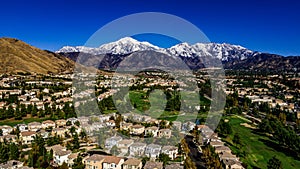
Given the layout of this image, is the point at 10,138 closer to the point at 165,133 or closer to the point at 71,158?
the point at 71,158

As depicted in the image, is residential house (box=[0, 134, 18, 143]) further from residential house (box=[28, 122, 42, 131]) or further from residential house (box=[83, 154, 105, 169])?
residential house (box=[83, 154, 105, 169])

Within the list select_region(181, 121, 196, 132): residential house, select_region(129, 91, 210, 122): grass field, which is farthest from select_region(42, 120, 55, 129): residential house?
select_region(181, 121, 196, 132): residential house

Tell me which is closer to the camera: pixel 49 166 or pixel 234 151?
pixel 49 166

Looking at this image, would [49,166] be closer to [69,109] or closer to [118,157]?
[118,157]

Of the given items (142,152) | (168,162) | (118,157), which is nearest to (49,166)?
(118,157)

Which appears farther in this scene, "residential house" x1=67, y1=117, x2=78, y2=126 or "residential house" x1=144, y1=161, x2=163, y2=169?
"residential house" x1=67, y1=117, x2=78, y2=126
